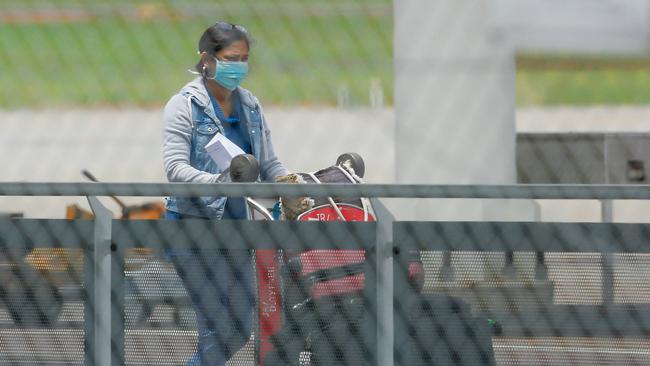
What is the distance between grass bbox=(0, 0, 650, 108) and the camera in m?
3.56

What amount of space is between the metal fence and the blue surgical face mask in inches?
32.5

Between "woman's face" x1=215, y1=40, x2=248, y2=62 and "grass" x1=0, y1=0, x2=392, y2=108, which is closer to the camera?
"grass" x1=0, y1=0, x2=392, y2=108

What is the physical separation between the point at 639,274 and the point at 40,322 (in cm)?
183

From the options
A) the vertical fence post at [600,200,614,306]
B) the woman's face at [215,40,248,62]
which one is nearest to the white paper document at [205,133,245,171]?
the woman's face at [215,40,248,62]

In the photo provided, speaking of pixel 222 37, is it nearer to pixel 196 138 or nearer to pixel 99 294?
pixel 196 138

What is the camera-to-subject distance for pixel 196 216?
4367mm

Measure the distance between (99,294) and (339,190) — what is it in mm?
828

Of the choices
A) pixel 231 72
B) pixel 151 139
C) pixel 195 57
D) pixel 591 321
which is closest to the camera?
pixel 591 321

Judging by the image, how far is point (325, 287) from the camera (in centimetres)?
381

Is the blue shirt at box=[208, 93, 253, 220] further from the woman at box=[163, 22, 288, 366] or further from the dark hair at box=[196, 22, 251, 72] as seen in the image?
the dark hair at box=[196, 22, 251, 72]

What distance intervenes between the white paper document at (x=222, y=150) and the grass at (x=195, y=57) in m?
0.23

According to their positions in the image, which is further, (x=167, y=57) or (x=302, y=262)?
(x=167, y=57)

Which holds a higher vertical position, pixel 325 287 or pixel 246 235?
pixel 246 235

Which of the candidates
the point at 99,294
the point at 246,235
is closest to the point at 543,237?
the point at 246,235
